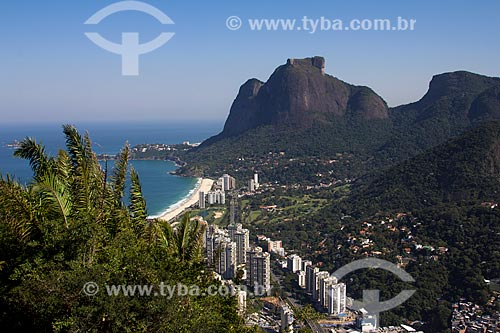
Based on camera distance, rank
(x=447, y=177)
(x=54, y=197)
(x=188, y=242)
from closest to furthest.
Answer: (x=54, y=197) < (x=188, y=242) < (x=447, y=177)

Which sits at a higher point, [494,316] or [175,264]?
[175,264]

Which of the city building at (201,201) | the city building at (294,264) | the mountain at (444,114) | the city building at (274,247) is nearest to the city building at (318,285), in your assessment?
the city building at (294,264)

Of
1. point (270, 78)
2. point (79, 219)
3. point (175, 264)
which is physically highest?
point (270, 78)

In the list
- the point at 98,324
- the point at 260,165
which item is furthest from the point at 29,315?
the point at 260,165

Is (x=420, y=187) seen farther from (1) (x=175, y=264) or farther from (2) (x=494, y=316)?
(1) (x=175, y=264)

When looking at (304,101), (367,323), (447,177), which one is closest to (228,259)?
(367,323)

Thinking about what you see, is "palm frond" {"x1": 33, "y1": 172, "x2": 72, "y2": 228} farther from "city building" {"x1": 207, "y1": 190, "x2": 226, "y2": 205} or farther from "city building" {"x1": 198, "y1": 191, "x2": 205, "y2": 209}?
"city building" {"x1": 207, "y1": 190, "x2": 226, "y2": 205}

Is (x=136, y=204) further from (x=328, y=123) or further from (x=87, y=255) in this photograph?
(x=328, y=123)

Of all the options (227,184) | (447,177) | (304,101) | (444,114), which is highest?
(304,101)
